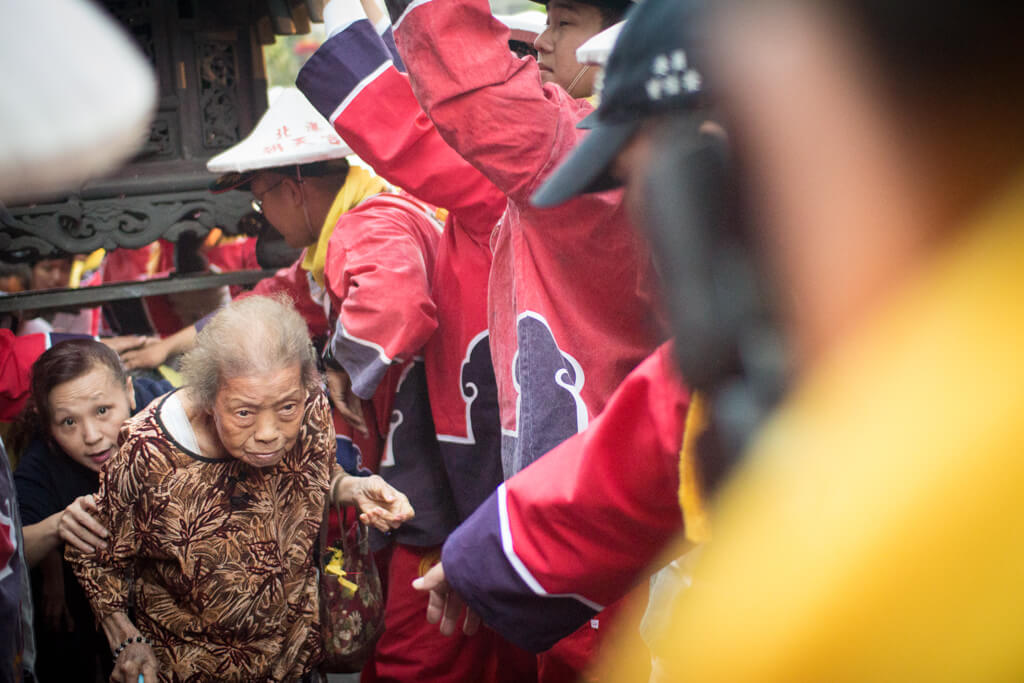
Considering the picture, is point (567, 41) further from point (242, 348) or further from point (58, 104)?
point (58, 104)

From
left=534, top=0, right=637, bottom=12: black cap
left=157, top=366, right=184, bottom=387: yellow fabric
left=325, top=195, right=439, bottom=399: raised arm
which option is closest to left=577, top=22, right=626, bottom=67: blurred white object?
left=534, top=0, right=637, bottom=12: black cap

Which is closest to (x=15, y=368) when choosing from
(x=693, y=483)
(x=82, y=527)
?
(x=82, y=527)

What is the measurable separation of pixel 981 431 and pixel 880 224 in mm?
238

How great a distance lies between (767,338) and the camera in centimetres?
97

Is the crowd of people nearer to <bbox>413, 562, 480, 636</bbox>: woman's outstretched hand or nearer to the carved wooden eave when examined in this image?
<bbox>413, 562, 480, 636</bbox>: woman's outstretched hand

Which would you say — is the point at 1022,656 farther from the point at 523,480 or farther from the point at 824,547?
the point at 523,480

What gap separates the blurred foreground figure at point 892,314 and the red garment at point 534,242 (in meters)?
0.66

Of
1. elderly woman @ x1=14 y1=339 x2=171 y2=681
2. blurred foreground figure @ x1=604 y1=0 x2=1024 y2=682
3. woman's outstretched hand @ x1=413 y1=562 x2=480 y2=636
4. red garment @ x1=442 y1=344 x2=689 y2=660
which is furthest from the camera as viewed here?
elderly woman @ x1=14 y1=339 x2=171 y2=681

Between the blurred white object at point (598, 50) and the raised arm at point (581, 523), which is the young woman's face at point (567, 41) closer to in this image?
the blurred white object at point (598, 50)

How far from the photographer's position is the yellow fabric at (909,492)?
0.88m

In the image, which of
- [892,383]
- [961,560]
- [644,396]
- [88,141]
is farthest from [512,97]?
[961,560]

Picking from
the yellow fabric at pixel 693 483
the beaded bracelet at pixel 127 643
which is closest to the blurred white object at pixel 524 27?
the yellow fabric at pixel 693 483

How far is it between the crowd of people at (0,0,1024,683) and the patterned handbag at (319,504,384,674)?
0.29 ft

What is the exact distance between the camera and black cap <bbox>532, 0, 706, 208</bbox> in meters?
0.97
